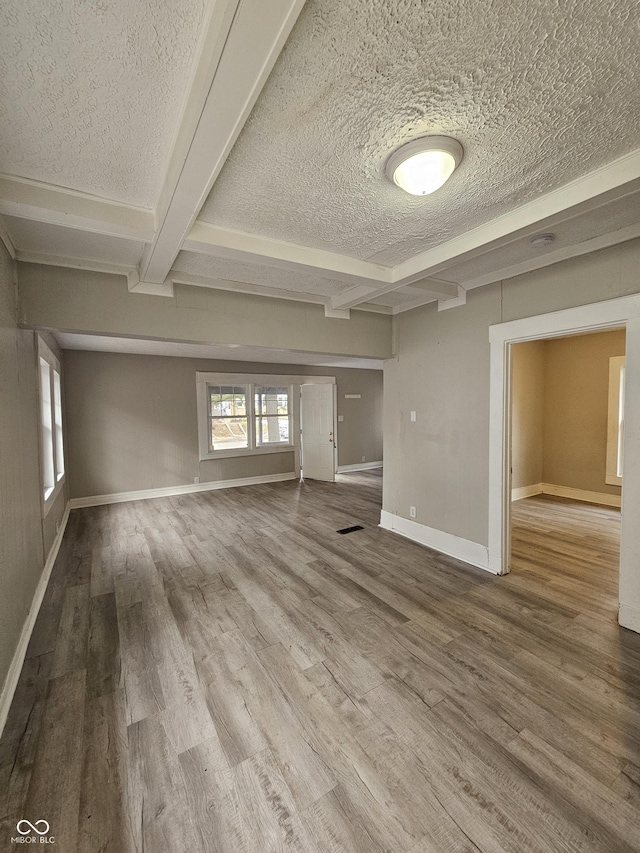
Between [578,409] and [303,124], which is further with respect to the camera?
[578,409]

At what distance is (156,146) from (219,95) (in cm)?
49

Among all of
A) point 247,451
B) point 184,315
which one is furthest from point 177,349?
point 184,315

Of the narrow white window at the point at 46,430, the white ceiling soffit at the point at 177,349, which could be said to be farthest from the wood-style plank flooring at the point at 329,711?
the white ceiling soffit at the point at 177,349

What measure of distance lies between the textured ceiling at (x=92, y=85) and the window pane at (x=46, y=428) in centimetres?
272

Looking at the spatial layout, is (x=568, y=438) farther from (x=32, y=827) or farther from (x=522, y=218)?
(x=32, y=827)

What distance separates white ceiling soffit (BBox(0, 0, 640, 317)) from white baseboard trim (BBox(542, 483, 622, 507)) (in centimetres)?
437

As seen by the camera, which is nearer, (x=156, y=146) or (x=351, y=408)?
(x=156, y=146)

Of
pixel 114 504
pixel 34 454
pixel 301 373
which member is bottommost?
pixel 114 504

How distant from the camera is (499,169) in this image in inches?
63.6

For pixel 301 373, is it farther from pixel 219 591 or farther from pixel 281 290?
pixel 219 591

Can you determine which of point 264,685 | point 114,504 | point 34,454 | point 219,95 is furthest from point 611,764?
point 114,504

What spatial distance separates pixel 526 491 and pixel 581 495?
29.6 inches

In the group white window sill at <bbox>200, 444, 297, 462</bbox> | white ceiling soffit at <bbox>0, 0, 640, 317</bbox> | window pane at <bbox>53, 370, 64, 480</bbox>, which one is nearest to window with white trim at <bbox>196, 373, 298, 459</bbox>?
white window sill at <bbox>200, 444, 297, 462</bbox>

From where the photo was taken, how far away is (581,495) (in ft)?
18.2
